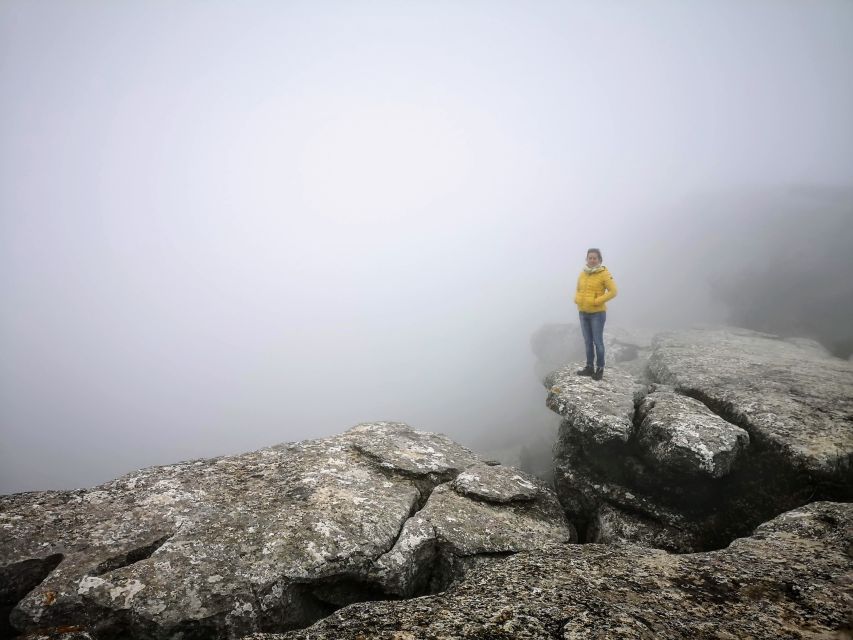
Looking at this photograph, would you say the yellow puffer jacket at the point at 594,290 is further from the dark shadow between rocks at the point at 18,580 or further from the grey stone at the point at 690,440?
the dark shadow between rocks at the point at 18,580

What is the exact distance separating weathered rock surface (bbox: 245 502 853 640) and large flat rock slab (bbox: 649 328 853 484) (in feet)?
9.99

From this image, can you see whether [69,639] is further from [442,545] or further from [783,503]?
[783,503]

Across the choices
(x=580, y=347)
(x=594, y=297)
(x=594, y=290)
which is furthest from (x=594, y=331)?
(x=580, y=347)

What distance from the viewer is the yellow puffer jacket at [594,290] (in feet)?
45.9

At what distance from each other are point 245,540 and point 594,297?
518 inches

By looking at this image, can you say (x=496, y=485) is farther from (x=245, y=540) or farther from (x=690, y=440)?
(x=245, y=540)

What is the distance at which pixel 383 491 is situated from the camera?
33.7 ft

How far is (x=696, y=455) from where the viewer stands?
9711 mm

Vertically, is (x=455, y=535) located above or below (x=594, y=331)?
below

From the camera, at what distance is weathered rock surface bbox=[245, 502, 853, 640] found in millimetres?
5004

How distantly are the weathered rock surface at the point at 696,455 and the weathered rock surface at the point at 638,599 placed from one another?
229cm

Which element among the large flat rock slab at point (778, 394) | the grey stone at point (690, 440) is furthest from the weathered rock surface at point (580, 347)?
the grey stone at point (690, 440)

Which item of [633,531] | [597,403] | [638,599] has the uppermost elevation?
[597,403]

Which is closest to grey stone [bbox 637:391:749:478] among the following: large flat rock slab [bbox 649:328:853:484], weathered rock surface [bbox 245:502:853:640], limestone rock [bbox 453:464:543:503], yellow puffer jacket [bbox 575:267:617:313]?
large flat rock slab [bbox 649:328:853:484]
